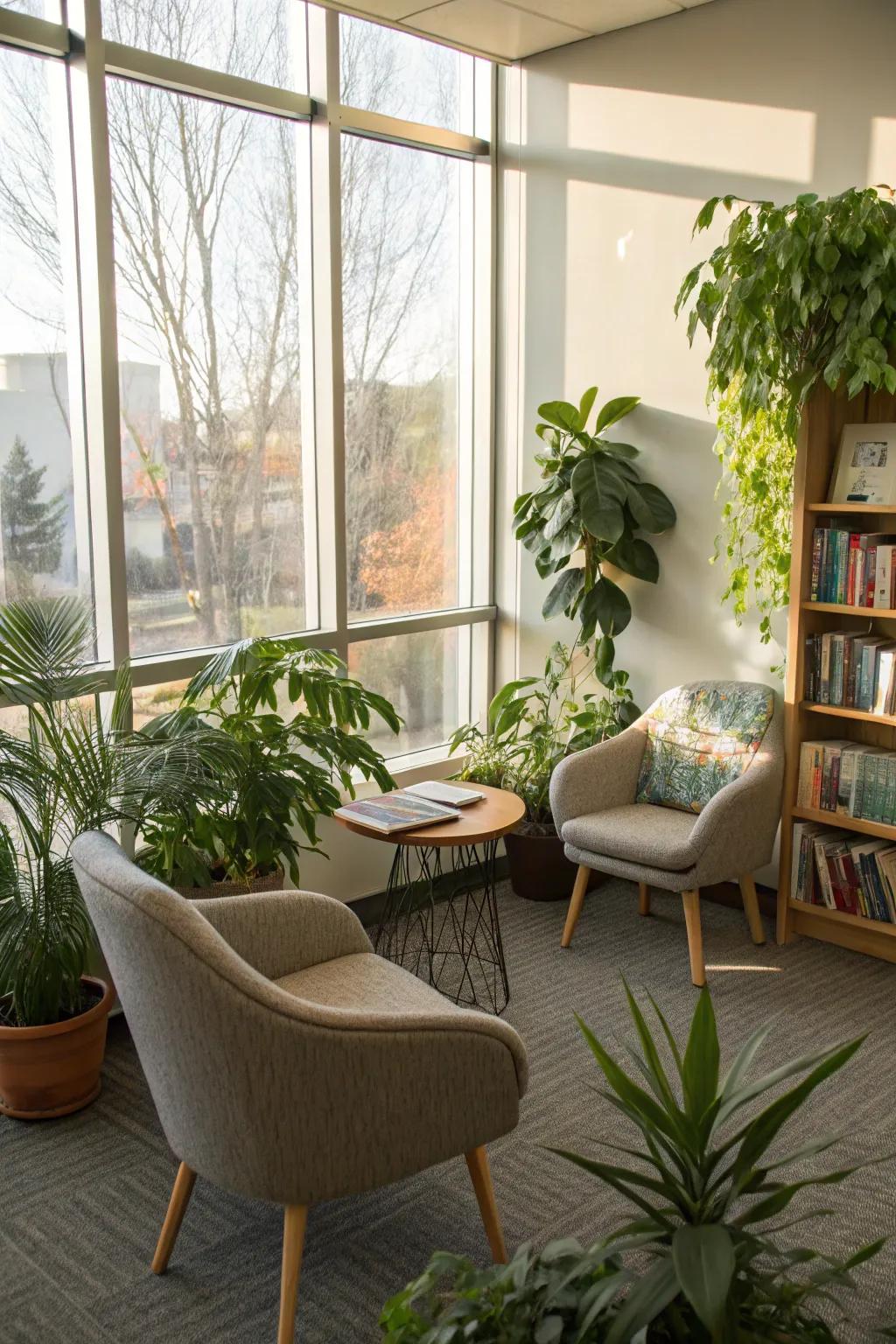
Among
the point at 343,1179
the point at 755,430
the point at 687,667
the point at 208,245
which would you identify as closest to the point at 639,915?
the point at 687,667

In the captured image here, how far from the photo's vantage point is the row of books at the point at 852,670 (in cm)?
379

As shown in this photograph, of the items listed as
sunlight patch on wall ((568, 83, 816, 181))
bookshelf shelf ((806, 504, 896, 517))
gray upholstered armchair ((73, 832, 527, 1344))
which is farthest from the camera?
sunlight patch on wall ((568, 83, 816, 181))

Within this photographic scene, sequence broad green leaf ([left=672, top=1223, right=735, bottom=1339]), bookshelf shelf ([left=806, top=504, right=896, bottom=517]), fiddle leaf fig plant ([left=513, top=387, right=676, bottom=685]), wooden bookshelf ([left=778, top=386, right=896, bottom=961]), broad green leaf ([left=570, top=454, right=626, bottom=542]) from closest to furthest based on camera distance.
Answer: broad green leaf ([left=672, top=1223, right=735, bottom=1339])
bookshelf shelf ([left=806, top=504, right=896, bottom=517])
wooden bookshelf ([left=778, top=386, right=896, bottom=961])
broad green leaf ([left=570, top=454, right=626, bottom=542])
fiddle leaf fig plant ([left=513, top=387, right=676, bottom=685])

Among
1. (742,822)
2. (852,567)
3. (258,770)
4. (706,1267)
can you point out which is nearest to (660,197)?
(852,567)

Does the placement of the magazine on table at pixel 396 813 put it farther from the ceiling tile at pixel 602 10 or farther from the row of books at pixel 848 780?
the ceiling tile at pixel 602 10

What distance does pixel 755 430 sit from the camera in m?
3.95

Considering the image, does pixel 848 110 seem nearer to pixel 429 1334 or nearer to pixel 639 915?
pixel 639 915

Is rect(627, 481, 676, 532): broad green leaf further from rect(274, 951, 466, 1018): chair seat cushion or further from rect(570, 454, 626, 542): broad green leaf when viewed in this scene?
rect(274, 951, 466, 1018): chair seat cushion

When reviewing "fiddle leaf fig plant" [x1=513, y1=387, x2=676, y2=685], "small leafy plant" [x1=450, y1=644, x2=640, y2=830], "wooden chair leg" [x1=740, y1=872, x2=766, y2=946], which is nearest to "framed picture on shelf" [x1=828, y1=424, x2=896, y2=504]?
"fiddle leaf fig plant" [x1=513, y1=387, x2=676, y2=685]

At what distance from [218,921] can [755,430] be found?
94.5 inches

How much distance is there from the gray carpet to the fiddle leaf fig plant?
4.85 ft

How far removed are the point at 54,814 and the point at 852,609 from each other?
2460 mm

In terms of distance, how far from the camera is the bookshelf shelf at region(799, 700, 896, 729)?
3789 millimetres

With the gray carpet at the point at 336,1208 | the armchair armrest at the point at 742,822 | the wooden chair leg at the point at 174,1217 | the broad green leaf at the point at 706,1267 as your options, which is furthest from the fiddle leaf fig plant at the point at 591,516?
the broad green leaf at the point at 706,1267
